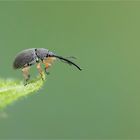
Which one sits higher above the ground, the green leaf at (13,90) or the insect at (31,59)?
the insect at (31,59)

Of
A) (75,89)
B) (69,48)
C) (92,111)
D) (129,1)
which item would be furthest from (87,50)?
(129,1)

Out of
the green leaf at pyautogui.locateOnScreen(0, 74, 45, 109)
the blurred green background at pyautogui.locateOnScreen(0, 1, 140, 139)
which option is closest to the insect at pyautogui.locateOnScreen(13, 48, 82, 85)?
the blurred green background at pyautogui.locateOnScreen(0, 1, 140, 139)

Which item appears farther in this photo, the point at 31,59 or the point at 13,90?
the point at 31,59

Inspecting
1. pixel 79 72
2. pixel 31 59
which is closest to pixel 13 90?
pixel 31 59

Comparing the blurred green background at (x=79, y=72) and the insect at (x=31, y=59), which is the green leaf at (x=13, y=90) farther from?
the blurred green background at (x=79, y=72)

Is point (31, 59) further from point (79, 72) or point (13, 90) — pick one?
point (79, 72)

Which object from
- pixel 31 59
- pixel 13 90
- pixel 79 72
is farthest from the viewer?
pixel 79 72

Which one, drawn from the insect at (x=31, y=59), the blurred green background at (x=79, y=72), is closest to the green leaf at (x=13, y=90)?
the insect at (x=31, y=59)
